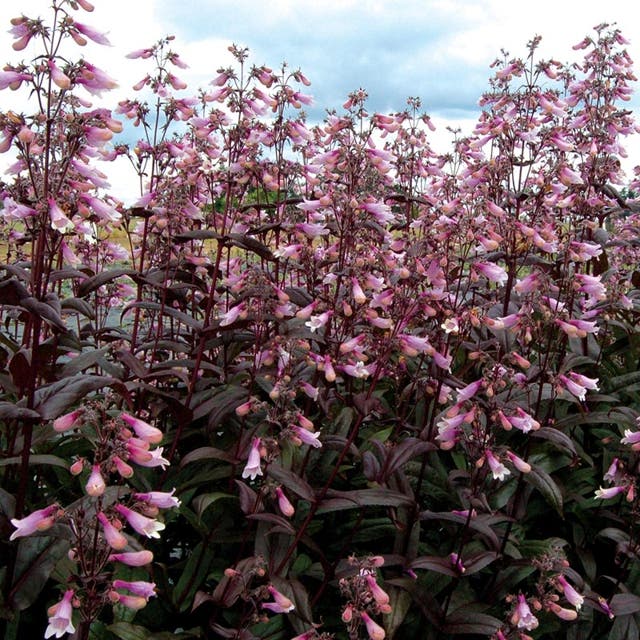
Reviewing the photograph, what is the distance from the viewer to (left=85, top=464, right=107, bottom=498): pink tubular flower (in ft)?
7.72

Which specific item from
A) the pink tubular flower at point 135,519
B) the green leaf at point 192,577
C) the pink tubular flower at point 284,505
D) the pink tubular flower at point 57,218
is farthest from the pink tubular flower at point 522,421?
the pink tubular flower at point 57,218

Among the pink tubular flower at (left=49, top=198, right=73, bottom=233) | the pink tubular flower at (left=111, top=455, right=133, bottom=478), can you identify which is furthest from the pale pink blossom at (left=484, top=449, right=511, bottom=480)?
the pink tubular flower at (left=49, top=198, right=73, bottom=233)

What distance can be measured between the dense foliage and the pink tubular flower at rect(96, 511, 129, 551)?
0.4 inches

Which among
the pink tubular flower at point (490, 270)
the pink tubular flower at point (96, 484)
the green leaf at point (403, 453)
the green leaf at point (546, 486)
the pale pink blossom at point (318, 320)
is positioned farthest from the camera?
the pink tubular flower at point (490, 270)

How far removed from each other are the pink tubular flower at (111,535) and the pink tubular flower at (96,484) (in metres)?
0.12

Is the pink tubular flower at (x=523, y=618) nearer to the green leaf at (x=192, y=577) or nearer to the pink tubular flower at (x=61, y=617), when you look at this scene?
the green leaf at (x=192, y=577)

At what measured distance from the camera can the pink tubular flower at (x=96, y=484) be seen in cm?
235

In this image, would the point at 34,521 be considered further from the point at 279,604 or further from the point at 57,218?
the point at 57,218

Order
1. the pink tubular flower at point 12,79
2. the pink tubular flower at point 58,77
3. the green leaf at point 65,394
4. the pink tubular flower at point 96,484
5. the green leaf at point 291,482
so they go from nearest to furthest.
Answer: the pink tubular flower at point 96,484 < the green leaf at point 65,394 < the pink tubular flower at point 58,77 < the pink tubular flower at point 12,79 < the green leaf at point 291,482

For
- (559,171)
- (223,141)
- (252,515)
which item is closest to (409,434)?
(252,515)

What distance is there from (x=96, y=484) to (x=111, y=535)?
20cm

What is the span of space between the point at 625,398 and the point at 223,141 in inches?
143

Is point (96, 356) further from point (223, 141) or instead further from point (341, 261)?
point (223, 141)

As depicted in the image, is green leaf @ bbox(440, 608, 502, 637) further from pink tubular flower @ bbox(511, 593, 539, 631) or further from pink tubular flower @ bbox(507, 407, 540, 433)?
pink tubular flower @ bbox(507, 407, 540, 433)
